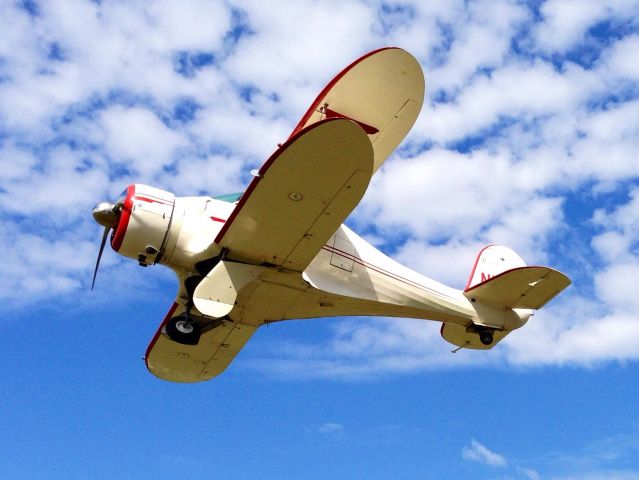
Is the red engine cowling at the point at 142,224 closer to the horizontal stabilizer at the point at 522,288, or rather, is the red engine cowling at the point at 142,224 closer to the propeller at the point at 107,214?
the propeller at the point at 107,214

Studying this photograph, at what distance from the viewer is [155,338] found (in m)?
15.2

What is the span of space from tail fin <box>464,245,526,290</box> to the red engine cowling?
23.1 ft

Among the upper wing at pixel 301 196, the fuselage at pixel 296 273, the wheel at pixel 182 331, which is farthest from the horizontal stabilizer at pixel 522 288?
the wheel at pixel 182 331

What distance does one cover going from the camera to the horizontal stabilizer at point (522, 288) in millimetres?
14844

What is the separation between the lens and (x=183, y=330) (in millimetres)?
13453

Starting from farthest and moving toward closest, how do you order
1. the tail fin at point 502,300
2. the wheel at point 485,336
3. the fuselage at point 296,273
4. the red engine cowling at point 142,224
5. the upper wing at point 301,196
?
the wheel at point 485,336 < the tail fin at point 502,300 < the fuselage at point 296,273 < the red engine cowling at point 142,224 < the upper wing at point 301,196

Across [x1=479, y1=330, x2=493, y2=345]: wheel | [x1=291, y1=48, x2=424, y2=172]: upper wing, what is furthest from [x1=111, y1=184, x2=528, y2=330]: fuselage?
[x1=291, y1=48, x2=424, y2=172]: upper wing

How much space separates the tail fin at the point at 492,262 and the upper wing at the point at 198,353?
17.0ft

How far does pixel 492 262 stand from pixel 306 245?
21.4 feet

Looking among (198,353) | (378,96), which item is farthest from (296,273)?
(198,353)

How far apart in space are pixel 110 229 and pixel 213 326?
2839 millimetres

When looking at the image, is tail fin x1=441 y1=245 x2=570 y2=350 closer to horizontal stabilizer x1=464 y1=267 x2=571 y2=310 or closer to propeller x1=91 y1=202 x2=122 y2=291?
horizontal stabilizer x1=464 y1=267 x2=571 y2=310

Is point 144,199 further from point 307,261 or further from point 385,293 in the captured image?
point 385,293

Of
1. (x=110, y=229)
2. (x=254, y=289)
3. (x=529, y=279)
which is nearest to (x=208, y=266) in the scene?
(x=254, y=289)
